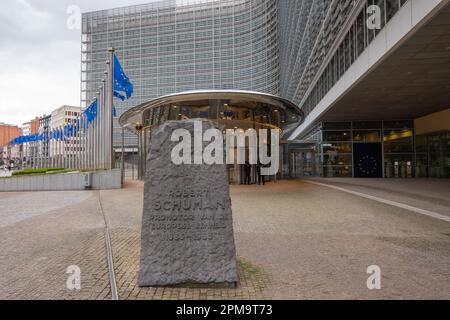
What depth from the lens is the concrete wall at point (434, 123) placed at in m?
25.5

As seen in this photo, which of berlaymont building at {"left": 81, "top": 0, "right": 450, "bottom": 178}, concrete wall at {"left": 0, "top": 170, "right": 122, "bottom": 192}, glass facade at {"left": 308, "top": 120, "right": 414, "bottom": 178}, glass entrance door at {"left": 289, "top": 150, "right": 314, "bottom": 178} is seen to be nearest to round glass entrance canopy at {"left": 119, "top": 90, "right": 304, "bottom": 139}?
berlaymont building at {"left": 81, "top": 0, "right": 450, "bottom": 178}

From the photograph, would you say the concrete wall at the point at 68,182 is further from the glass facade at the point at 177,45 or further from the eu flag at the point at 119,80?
the glass facade at the point at 177,45

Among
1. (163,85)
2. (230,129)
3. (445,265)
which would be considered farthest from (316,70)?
(163,85)

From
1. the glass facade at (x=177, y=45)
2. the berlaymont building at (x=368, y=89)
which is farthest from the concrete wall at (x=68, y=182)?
the glass facade at (x=177, y=45)

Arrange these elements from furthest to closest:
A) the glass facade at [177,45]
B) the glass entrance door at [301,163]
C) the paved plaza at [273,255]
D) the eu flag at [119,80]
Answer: the glass facade at [177,45] < the glass entrance door at [301,163] < the eu flag at [119,80] < the paved plaza at [273,255]

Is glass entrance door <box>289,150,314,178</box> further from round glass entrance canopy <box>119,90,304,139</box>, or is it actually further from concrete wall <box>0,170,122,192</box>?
concrete wall <box>0,170,122,192</box>

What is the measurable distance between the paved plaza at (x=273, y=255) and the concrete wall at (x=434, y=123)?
20160 millimetres

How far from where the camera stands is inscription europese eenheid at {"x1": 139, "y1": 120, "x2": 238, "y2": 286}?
13.8ft

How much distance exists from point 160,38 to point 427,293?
95432mm

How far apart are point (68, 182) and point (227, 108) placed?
1140 centimetres

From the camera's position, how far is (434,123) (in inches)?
1061

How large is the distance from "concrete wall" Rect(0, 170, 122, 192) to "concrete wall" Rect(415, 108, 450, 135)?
86.0 ft

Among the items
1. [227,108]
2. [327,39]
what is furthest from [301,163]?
[227,108]

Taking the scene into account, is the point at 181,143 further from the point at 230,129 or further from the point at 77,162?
the point at 77,162
